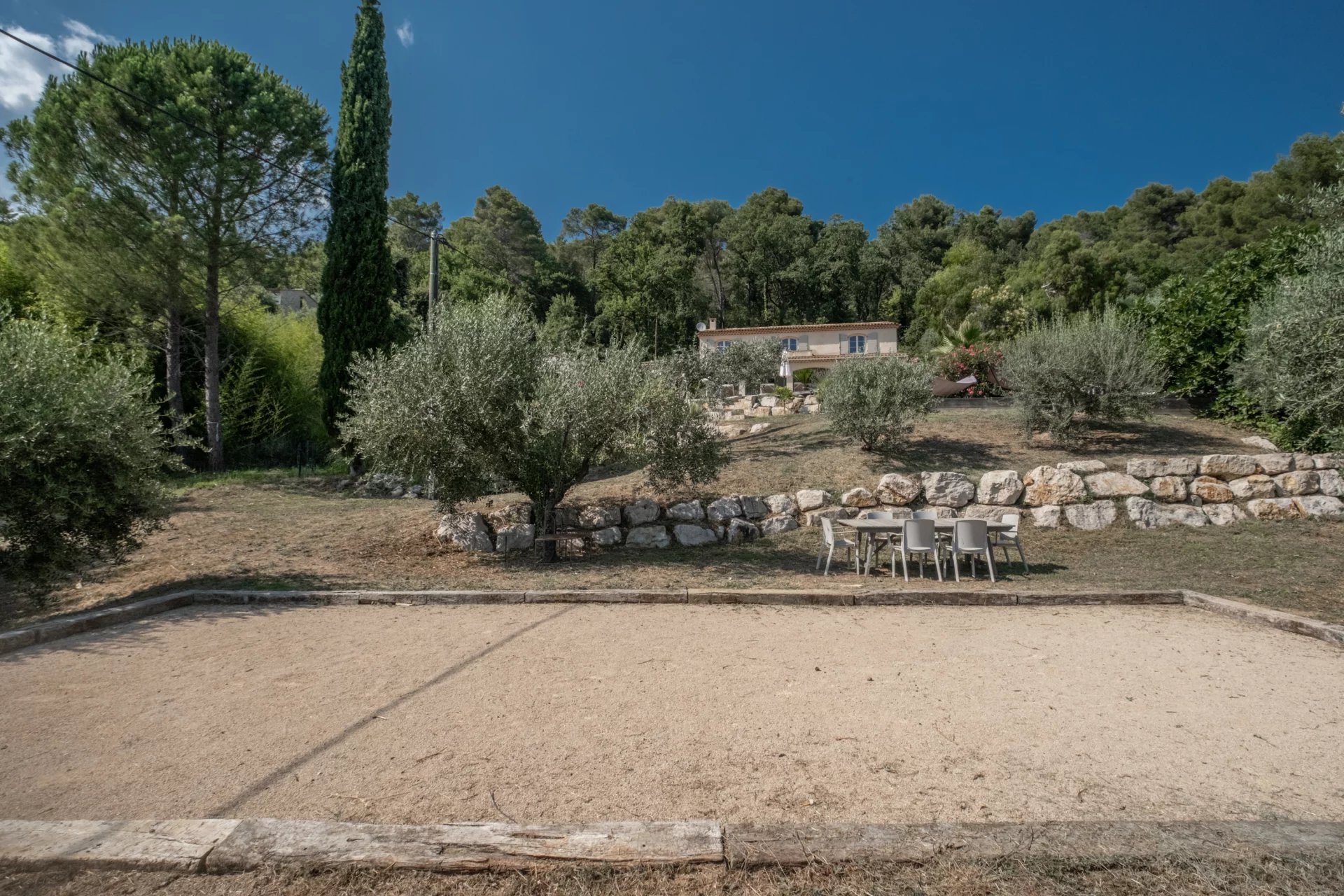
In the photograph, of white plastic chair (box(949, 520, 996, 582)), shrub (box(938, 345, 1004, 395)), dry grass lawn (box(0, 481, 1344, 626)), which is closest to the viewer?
dry grass lawn (box(0, 481, 1344, 626))

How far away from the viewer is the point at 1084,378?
11500mm

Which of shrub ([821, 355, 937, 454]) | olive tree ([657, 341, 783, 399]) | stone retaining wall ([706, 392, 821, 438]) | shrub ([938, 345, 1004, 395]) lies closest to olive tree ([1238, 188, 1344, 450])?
shrub ([821, 355, 937, 454])

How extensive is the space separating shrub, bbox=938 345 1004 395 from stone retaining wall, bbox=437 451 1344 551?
614cm

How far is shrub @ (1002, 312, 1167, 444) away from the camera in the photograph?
11.4m

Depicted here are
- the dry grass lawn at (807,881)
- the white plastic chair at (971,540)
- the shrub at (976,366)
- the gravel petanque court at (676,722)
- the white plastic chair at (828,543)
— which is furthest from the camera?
the shrub at (976,366)

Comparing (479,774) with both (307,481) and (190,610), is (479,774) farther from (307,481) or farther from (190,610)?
(307,481)

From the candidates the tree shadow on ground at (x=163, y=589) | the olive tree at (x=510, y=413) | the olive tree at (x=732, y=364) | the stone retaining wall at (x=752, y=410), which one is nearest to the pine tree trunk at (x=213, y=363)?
the tree shadow on ground at (x=163, y=589)

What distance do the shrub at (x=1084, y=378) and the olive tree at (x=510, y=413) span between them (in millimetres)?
6324

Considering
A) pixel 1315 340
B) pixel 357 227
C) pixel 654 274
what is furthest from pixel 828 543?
pixel 654 274

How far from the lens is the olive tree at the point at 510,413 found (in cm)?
819

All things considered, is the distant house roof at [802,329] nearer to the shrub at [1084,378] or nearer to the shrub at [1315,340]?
the shrub at [1084,378]

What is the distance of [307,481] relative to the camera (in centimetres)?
1420

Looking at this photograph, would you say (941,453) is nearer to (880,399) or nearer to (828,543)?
(880,399)

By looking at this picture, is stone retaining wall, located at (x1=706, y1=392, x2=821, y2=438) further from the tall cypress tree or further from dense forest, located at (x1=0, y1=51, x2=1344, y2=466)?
the tall cypress tree
